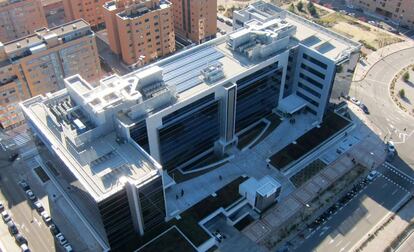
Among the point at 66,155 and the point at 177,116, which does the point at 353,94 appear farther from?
the point at 66,155

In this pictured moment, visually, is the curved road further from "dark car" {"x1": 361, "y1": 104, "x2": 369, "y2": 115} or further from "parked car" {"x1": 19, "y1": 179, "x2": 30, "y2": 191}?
"parked car" {"x1": 19, "y1": 179, "x2": 30, "y2": 191}

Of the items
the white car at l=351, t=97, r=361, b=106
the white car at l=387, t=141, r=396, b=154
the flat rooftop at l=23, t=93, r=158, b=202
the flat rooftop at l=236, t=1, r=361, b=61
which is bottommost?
the white car at l=387, t=141, r=396, b=154

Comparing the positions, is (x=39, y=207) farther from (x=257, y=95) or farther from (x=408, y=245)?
(x=408, y=245)

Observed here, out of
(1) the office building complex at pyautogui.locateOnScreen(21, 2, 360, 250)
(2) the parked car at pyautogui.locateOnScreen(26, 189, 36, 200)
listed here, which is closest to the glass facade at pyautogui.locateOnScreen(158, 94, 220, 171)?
(1) the office building complex at pyautogui.locateOnScreen(21, 2, 360, 250)

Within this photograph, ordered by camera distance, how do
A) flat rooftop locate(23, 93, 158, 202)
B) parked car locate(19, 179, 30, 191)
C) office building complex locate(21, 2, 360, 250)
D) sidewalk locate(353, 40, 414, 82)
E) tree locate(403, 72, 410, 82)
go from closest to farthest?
flat rooftop locate(23, 93, 158, 202), office building complex locate(21, 2, 360, 250), parked car locate(19, 179, 30, 191), tree locate(403, 72, 410, 82), sidewalk locate(353, 40, 414, 82)

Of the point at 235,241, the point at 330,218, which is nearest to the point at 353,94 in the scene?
the point at 330,218

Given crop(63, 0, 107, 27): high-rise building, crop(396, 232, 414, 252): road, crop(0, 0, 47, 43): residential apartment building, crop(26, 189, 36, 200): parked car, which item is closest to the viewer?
crop(396, 232, 414, 252): road

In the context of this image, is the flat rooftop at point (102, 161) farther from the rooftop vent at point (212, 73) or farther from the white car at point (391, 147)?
the white car at point (391, 147)
